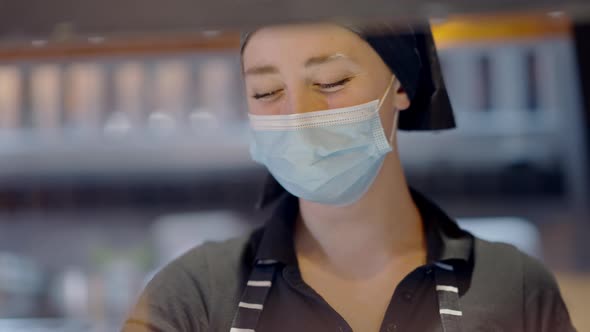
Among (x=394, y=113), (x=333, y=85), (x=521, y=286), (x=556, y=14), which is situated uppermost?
(x=556, y=14)

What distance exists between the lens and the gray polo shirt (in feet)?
3.61

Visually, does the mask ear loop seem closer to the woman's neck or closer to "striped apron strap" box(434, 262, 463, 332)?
the woman's neck

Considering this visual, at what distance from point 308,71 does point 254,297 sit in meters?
0.36

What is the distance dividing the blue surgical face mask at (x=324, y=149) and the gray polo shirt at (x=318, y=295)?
152 millimetres

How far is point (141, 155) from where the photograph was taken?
3.08ft

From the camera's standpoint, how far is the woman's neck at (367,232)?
46.8 inches

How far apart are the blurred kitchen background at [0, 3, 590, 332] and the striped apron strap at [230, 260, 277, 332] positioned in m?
0.08

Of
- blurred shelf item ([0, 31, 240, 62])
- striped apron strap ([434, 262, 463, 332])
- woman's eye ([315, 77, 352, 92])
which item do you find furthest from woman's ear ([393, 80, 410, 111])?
blurred shelf item ([0, 31, 240, 62])

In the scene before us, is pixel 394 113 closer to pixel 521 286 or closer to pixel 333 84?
pixel 333 84

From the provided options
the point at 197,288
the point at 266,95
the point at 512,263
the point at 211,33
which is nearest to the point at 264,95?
the point at 266,95

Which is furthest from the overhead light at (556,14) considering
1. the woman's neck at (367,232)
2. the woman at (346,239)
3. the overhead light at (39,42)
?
the overhead light at (39,42)

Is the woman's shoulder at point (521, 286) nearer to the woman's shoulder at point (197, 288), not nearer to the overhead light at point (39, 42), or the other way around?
the woman's shoulder at point (197, 288)

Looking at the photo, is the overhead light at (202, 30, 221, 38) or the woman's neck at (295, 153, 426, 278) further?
the woman's neck at (295, 153, 426, 278)

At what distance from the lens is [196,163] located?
38.6 inches
